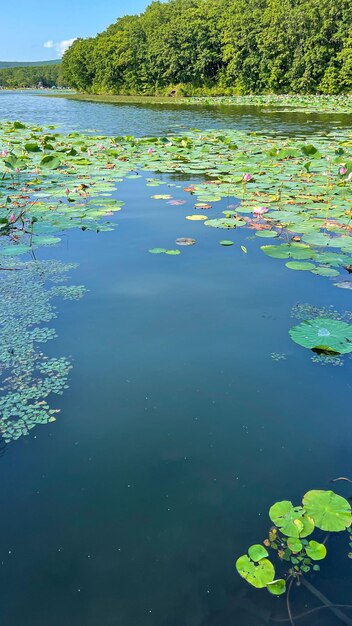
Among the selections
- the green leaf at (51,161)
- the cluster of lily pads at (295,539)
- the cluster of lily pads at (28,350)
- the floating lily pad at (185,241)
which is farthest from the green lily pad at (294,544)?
the green leaf at (51,161)

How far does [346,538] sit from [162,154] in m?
6.73

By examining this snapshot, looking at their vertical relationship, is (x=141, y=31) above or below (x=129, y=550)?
above

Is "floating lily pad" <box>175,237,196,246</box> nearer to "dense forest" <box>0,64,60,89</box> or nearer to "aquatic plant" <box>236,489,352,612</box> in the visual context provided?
"aquatic plant" <box>236,489,352,612</box>

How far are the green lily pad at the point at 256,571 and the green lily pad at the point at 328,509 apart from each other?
0.61ft

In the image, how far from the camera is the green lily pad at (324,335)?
74.0 inches

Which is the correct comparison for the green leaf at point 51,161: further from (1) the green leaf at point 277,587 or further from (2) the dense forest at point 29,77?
(2) the dense forest at point 29,77

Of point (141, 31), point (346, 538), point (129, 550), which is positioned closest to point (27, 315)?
point (129, 550)

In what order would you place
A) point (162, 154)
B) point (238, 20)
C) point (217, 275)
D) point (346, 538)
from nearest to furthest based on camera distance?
1. point (346, 538)
2. point (217, 275)
3. point (162, 154)
4. point (238, 20)

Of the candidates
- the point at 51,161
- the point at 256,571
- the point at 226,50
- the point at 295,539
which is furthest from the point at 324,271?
the point at 226,50

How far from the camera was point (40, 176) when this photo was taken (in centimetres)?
567

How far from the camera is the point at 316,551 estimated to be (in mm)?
1063

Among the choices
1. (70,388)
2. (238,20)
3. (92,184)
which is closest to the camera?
(70,388)

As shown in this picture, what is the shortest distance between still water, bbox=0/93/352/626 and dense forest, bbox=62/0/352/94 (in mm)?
25604

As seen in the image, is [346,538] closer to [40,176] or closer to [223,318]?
[223,318]
